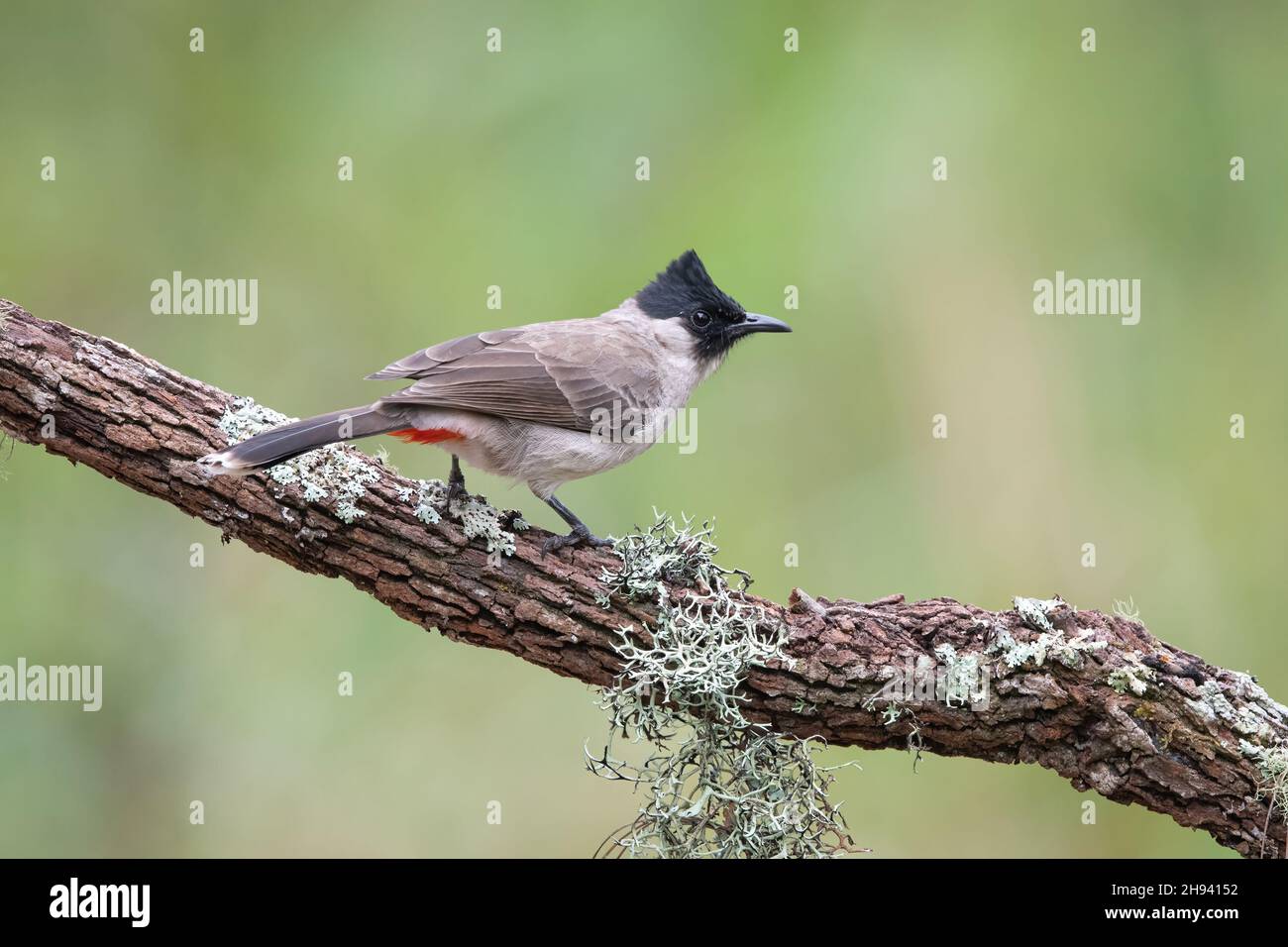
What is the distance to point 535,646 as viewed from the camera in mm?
3711

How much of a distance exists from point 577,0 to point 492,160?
1196mm

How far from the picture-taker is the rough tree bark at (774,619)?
3.49 m

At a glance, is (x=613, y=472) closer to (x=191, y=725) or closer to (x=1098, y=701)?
(x=191, y=725)

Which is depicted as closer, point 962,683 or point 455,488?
point 962,683

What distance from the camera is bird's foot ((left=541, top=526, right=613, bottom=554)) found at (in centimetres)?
383

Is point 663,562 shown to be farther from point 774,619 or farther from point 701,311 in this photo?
point 701,311

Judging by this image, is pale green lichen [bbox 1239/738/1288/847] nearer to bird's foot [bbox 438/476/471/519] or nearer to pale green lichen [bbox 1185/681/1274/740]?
pale green lichen [bbox 1185/681/1274/740]

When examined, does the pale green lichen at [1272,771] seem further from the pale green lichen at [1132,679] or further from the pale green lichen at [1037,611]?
the pale green lichen at [1037,611]

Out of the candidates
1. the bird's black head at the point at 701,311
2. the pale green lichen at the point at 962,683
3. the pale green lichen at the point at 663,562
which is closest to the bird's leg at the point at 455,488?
the pale green lichen at the point at 663,562

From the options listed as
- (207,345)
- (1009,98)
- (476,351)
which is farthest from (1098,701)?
(207,345)

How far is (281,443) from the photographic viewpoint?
361 centimetres

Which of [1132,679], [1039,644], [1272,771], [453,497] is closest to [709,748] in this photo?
[1039,644]

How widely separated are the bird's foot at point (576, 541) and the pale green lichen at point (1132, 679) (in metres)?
1.63

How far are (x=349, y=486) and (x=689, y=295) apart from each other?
1.92 metres
